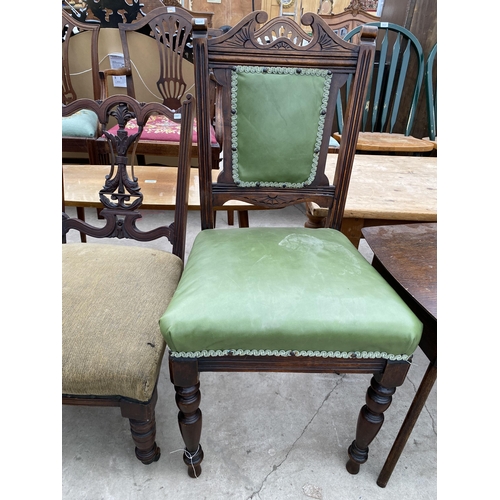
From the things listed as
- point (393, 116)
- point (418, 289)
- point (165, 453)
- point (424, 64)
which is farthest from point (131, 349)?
point (424, 64)

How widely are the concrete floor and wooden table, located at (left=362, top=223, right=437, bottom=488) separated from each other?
14 cm

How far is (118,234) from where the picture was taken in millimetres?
1084

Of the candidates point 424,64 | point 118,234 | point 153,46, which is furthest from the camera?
point 153,46

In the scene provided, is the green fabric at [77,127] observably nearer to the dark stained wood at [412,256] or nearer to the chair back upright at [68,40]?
the chair back upright at [68,40]

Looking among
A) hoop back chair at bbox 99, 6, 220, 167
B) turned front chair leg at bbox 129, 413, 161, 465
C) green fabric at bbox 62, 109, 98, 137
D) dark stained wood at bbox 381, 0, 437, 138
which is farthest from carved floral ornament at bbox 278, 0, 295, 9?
turned front chair leg at bbox 129, 413, 161, 465

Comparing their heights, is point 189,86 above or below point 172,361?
above

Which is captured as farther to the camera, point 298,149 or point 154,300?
point 298,149

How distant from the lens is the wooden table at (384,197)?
1142 mm

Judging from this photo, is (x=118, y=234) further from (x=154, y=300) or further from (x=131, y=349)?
(x=131, y=349)

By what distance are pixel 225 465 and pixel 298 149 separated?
3.12 feet

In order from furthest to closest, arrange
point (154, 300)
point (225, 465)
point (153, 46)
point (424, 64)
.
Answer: point (153, 46), point (424, 64), point (225, 465), point (154, 300)

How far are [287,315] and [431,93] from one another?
2.32 m

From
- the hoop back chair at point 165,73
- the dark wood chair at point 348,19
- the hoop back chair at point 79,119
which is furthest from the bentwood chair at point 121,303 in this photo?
the dark wood chair at point 348,19

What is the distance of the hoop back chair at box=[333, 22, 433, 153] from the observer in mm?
2096
